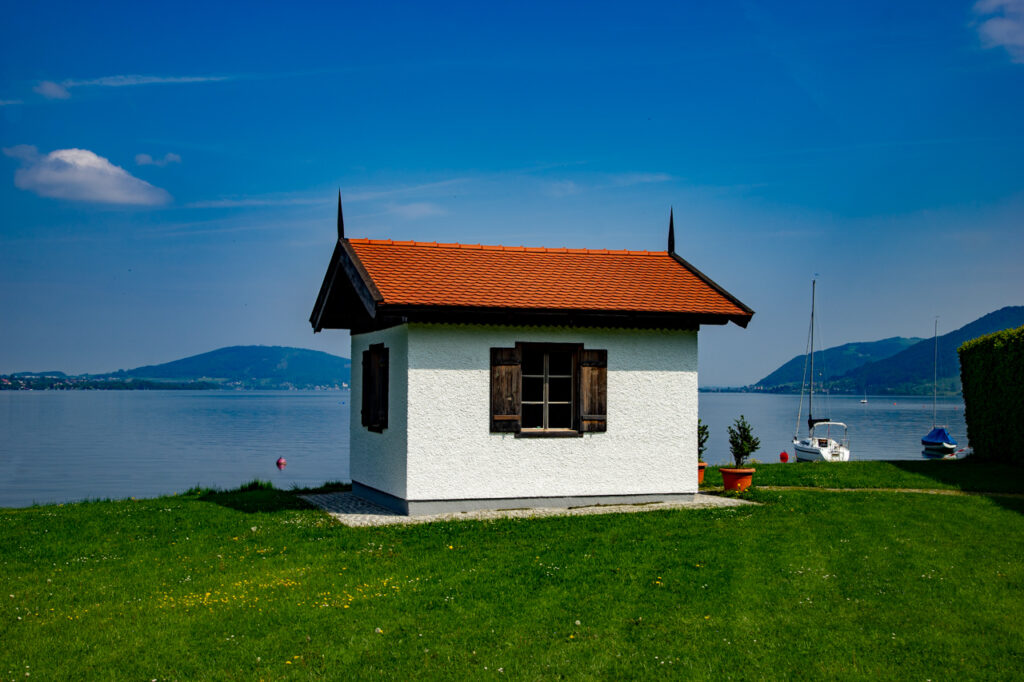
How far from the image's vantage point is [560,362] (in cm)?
1628

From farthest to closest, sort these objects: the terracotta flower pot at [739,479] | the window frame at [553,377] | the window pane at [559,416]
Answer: the terracotta flower pot at [739,479]
the window pane at [559,416]
the window frame at [553,377]

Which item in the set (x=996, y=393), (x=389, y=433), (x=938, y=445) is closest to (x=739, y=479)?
(x=389, y=433)

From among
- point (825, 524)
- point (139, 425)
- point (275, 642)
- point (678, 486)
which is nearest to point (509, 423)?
point (678, 486)

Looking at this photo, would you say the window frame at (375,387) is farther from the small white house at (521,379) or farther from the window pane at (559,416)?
the window pane at (559,416)

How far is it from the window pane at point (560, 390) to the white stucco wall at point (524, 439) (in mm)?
803

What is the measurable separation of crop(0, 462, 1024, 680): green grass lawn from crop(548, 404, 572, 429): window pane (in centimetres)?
246

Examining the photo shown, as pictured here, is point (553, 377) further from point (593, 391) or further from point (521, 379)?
point (593, 391)

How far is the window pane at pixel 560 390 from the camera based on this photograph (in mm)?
Answer: 16156

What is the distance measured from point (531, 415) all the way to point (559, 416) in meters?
0.94

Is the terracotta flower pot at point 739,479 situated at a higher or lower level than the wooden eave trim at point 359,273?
lower

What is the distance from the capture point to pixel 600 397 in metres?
16.1

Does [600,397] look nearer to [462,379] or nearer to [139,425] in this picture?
[462,379]

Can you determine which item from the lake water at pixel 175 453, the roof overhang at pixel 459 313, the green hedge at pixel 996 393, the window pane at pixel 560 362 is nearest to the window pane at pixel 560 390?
the window pane at pixel 560 362

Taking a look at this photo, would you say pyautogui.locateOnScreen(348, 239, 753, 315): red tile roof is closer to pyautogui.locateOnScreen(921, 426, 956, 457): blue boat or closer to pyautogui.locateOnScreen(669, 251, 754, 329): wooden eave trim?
pyautogui.locateOnScreen(669, 251, 754, 329): wooden eave trim
